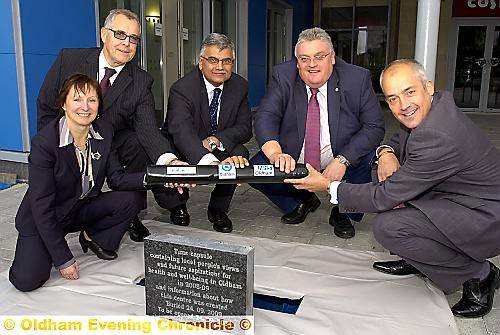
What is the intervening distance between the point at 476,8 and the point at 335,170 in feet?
36.8

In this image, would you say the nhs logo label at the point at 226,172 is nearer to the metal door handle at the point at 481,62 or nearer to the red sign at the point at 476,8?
the red sign at the point at 476,8

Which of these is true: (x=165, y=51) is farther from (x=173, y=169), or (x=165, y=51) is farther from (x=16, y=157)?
(x=173, y=169)

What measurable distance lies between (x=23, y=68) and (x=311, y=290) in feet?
11.0

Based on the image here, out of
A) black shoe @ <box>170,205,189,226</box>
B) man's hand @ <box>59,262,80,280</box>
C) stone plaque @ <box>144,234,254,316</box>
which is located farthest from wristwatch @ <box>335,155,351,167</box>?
man's hand @ <box>59,262,80,280</box>

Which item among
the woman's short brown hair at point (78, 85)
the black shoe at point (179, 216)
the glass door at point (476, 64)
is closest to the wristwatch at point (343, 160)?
the black shoe at point (179, 216)

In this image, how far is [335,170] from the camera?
2.84m

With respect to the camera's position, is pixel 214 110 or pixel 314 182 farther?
pixel 214 110

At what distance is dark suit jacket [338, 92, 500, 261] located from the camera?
1.93 m

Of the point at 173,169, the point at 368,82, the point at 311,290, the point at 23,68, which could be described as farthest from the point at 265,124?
the point at 23,68

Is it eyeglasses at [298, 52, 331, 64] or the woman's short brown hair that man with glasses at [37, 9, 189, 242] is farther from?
eyeglasses at [298, 52, 331, 64]

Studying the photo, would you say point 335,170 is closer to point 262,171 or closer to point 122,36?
point 262,171

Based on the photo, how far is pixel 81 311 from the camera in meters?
2.00

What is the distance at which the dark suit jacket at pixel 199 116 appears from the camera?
2.98 m

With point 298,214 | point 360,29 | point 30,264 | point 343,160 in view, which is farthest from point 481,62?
point 30,264
